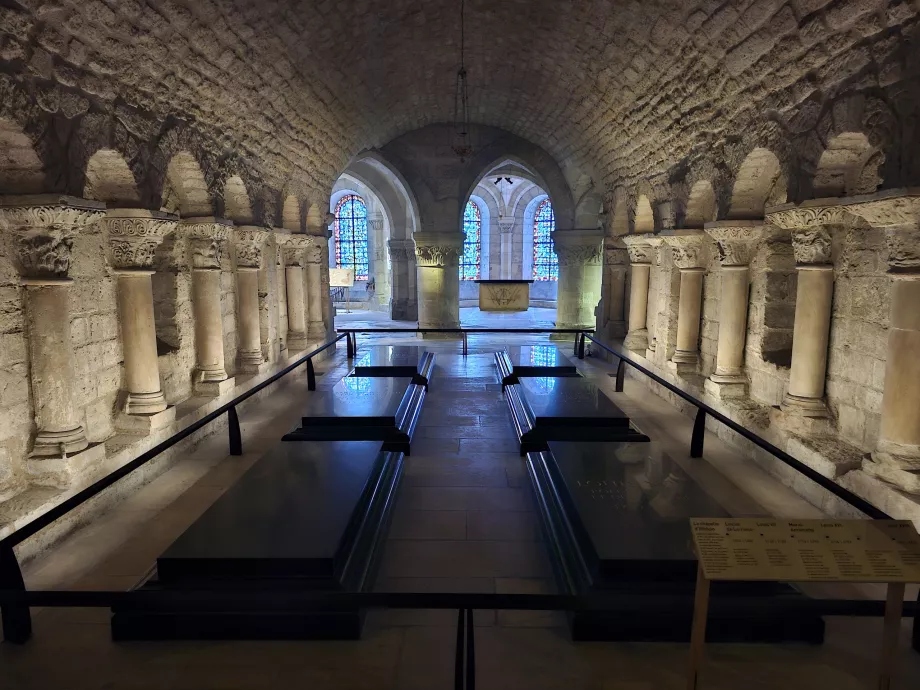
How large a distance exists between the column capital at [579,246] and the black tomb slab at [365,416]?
750 cm

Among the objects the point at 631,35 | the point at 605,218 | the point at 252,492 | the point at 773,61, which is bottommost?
the point at 252,492

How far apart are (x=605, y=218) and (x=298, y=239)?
5580 mm

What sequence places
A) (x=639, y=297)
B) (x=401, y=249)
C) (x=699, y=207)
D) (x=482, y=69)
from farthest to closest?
1. (x=401, y=249)
2. (x=639, y=297)
3. (x=482, y=69)
4. (x=699, y=207)

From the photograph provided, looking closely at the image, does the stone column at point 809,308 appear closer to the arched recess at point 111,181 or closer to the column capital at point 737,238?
the column capital at point 737,238

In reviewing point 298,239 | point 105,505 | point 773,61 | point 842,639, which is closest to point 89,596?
point 105,505

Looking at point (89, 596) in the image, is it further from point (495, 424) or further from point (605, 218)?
point (605, 218)

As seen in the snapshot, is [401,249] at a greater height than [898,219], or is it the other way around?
[401,249]

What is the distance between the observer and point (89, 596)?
7.22ft

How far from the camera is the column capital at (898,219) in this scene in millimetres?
3674

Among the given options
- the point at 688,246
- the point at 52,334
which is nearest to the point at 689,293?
the point at 688,246

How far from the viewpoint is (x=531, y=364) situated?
8.70 m

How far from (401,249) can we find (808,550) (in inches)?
652

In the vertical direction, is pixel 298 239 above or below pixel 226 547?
above

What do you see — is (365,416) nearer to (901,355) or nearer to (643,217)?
(901,355)
